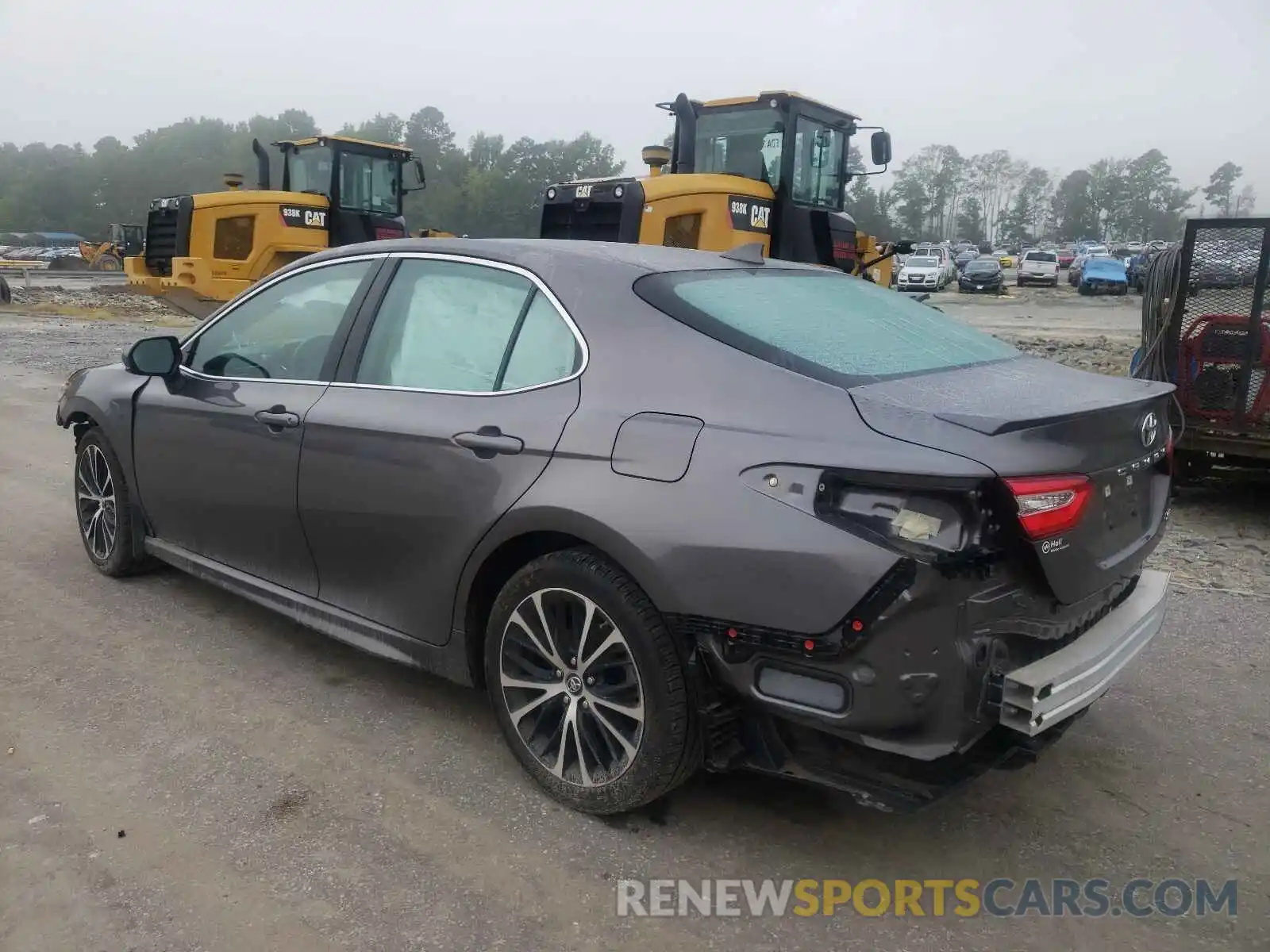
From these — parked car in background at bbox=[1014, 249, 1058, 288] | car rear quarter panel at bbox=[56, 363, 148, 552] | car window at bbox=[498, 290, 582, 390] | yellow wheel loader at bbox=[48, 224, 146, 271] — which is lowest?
car rear quarter panel at bbox=[56, 363, 148, 552]

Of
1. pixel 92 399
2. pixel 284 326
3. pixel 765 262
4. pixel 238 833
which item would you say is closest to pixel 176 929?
pixel 238 833

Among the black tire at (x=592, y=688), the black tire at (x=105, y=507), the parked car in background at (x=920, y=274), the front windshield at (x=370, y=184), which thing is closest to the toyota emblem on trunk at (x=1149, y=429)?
the black tire at (x=592, y=688)

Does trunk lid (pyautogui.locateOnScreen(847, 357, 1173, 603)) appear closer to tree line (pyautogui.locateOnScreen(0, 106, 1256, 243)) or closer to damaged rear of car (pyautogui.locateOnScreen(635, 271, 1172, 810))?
damaged rear of car (pyautogui.locateOnScreen(635, 271, 1172, 810))

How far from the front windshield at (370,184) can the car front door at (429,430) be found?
40.2ft

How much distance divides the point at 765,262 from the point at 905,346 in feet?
2.26

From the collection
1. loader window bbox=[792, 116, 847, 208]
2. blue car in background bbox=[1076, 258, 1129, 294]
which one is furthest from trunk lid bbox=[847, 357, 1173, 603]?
blue car in background bbox=[1076, 258, 1129, 294]

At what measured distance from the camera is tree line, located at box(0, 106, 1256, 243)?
192 feet

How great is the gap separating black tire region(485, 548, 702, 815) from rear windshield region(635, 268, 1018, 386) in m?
0.75

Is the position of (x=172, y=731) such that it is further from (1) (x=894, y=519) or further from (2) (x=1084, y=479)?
(2) (x=1084, y=479)

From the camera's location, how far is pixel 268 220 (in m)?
14.1

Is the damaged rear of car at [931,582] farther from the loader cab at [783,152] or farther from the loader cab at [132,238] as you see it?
the loader cab at [132,238]

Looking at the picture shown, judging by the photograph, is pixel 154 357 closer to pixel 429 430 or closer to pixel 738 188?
pixel 429 430

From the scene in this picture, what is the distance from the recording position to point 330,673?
12.9 ft

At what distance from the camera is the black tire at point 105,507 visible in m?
4.70
